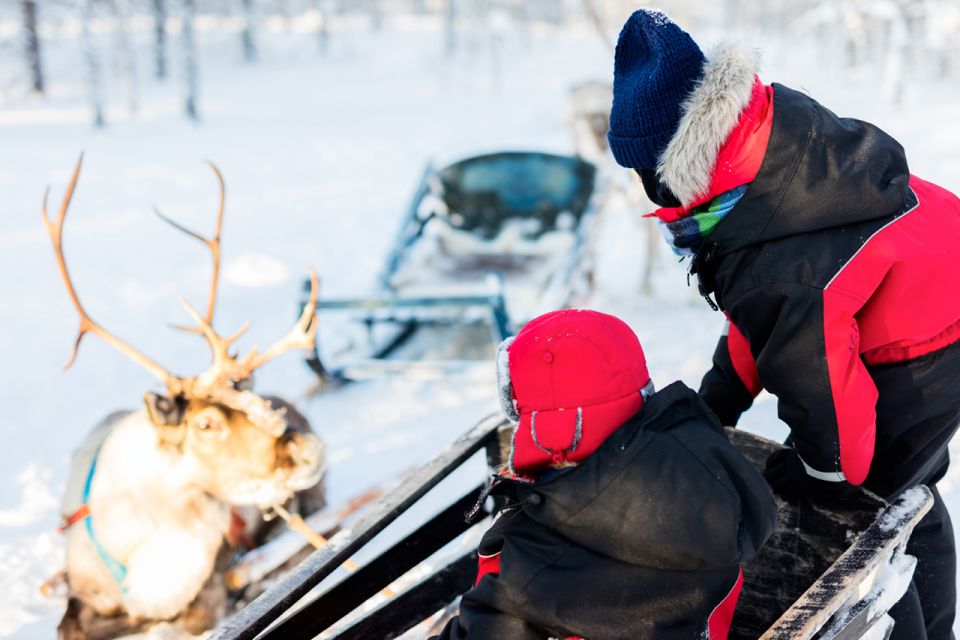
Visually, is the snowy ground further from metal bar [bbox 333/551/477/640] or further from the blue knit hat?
the blue knit hat

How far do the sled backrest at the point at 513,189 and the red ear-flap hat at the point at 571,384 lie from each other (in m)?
6.06

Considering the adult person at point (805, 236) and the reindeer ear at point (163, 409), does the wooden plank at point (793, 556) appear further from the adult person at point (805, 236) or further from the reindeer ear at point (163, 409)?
the reindeer ear at point (163, 409)

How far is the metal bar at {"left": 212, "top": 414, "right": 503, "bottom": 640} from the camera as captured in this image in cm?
192

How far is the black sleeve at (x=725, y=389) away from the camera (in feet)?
7.60

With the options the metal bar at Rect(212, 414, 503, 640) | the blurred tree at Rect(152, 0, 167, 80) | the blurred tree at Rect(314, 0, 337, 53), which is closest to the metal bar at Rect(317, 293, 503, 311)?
the metal bar at Rect(212, 414, 503, 640)

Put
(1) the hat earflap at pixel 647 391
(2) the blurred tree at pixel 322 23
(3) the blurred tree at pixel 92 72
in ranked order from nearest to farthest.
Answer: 1. (1) the hat earflap at pixel 647 391
2. (3) the blurred tree at pixel 92 72
3. (2) the blurred tree at pixel 322 23

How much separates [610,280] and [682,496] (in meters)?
6.25

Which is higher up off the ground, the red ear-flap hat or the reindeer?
the red ear-flap hat

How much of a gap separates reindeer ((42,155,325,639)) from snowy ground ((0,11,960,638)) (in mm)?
447

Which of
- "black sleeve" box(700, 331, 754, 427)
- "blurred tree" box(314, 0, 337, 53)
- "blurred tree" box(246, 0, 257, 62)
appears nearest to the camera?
"black sleeve" box(700, 331, 754, 427)

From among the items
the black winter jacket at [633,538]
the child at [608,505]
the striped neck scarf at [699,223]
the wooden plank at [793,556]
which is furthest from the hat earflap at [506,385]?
the wooden plank at [793,556]

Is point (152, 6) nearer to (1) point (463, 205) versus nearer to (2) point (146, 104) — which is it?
(2) point (146, 104)

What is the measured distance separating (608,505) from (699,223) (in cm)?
69

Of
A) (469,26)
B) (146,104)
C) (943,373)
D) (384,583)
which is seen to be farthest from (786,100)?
(469,26)
